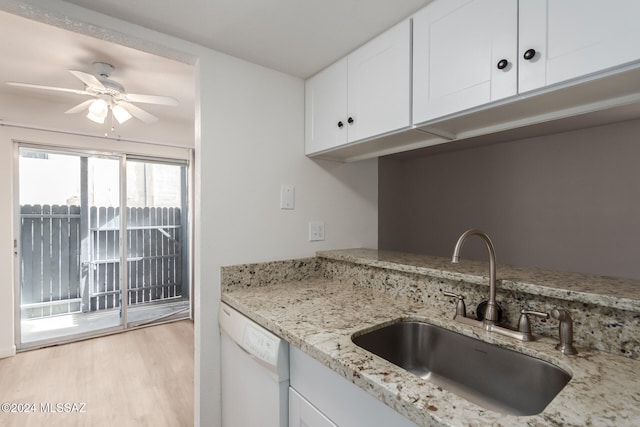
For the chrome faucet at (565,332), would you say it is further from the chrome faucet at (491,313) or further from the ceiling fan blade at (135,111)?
the ceiling fan blade at (135,111)

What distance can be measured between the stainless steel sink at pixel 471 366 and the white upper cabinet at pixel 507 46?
0.80 meters

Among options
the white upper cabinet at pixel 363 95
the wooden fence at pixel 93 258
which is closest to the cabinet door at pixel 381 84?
the white upper cabinet at pixel 363 95

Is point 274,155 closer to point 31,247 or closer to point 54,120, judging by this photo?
point 54,120

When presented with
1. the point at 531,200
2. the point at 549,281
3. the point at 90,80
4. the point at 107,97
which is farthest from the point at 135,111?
the point at 531,200

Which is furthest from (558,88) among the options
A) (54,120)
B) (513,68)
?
(54,120)

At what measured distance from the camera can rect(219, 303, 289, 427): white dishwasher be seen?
3.58 feet

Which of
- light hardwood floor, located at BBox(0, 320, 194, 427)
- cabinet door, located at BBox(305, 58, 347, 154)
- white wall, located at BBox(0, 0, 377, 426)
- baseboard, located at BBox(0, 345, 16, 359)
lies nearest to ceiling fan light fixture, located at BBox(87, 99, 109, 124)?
white wall, located at BBox(0, 0, 377, 426)

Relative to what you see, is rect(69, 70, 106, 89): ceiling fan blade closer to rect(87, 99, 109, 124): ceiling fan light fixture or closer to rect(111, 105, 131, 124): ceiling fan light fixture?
rect(87, 99, 109, 124): ceiling fan light fixture

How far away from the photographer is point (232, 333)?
4.44 ft

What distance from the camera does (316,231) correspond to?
1.84m

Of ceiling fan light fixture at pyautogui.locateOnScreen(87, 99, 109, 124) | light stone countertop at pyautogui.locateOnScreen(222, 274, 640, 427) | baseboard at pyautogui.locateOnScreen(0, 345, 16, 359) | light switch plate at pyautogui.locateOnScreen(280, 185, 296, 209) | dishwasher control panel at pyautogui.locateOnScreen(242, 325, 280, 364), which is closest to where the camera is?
light stone countertop at pyautogui.locateOnScreen(222, 274, 640, 427)

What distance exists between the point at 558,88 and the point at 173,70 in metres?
2.38

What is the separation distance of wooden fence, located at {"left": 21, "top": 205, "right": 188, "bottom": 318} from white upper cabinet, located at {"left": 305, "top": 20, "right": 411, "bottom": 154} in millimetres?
2887

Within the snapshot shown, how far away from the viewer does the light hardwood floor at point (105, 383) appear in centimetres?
196
